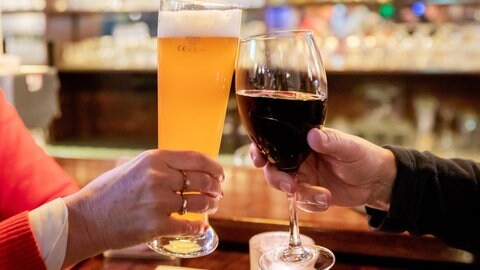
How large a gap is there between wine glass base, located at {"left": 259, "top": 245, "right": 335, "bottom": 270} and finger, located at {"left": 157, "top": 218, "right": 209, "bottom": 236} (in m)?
0.14

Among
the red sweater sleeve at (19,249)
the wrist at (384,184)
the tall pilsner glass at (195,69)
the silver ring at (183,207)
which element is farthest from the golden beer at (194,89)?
the wrist at (384,184)

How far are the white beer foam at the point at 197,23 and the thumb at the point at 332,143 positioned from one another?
20 cm

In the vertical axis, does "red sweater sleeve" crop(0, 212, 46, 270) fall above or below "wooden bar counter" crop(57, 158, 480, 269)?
above

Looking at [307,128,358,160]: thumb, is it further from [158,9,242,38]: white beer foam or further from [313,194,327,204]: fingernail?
[158,9,242,38]: white beer foam

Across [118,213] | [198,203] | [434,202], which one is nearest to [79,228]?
[118,213]

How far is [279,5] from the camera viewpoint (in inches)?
135

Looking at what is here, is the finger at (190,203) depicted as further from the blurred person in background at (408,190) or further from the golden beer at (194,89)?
the blurred person in background at (408,190)

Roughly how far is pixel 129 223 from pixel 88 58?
10.4ft

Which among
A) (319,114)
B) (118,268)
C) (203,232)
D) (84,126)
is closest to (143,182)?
(203,232)

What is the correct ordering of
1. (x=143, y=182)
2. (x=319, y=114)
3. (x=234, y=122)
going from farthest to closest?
(x=234, y=122), (x=319, y=114), (x=143, y=182)

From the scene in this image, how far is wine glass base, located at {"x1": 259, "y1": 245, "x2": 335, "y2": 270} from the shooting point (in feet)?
2.96

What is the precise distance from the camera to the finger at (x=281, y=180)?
0.92 meters

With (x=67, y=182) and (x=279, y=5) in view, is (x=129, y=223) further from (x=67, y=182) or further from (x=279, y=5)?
(x=279, y=5)

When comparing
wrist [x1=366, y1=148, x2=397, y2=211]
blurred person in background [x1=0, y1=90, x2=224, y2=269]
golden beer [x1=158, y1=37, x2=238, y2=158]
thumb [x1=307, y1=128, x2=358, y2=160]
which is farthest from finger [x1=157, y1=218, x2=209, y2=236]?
wrist [x1=366, y1=148, x2=397, y2=211]
